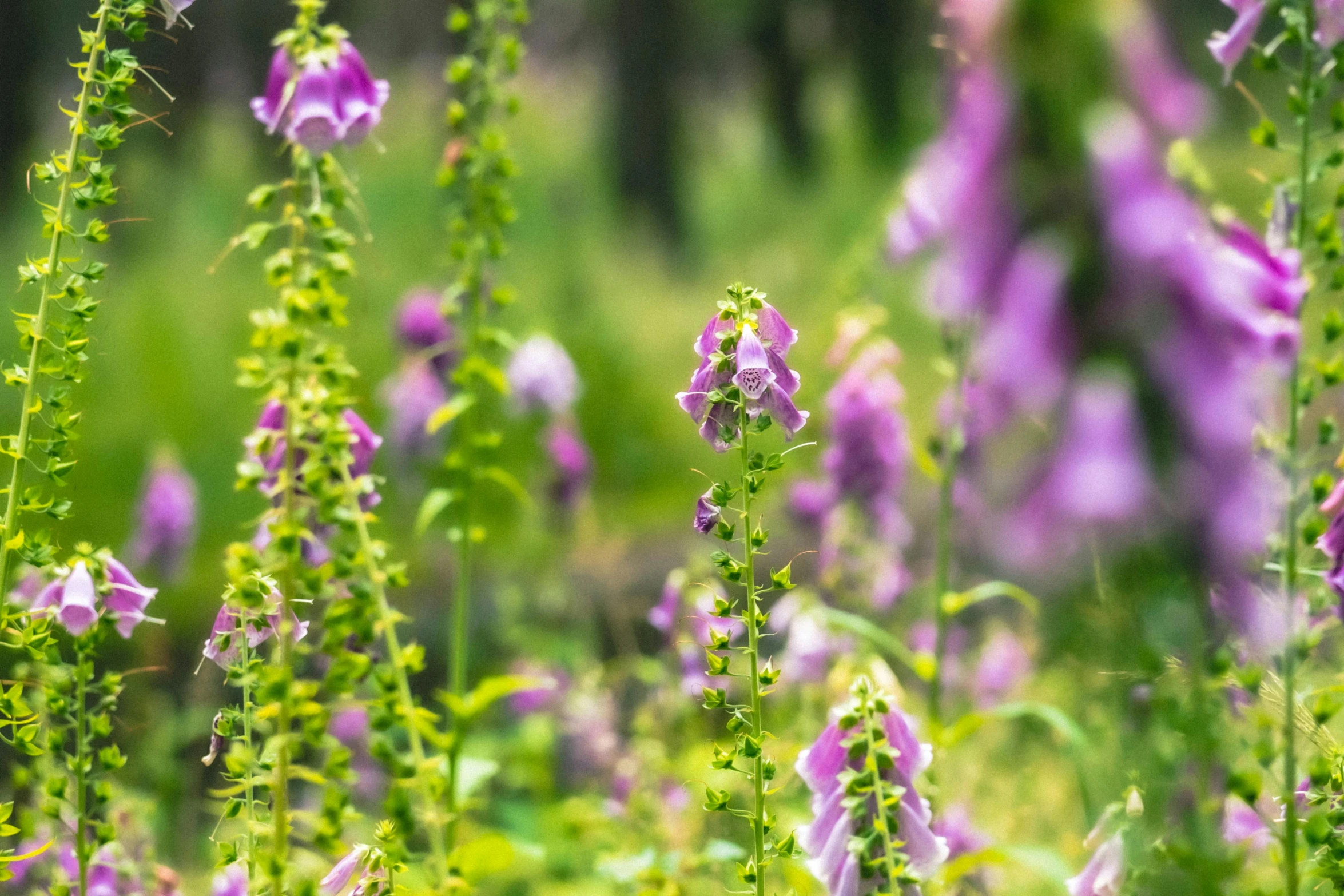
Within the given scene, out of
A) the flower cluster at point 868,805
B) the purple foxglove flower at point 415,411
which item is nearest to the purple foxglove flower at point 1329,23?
the flower cluster at point 868,805

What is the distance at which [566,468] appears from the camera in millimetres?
4430

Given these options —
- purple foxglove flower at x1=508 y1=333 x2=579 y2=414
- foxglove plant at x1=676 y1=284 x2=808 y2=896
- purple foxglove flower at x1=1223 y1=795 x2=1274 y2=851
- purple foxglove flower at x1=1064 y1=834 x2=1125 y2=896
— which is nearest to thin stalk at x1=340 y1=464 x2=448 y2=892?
foxglove plant at x1=676 y1=284 x2=808 y2=896

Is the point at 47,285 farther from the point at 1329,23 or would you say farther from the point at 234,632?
the point at 1329,23

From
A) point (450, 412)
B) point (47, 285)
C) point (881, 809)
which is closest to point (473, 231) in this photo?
point (450, 412)

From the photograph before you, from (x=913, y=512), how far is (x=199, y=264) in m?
6.43

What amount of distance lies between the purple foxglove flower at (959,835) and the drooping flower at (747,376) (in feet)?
3.98

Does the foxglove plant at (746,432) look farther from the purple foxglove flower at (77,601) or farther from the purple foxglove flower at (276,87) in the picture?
the purple foxglove flower at (77,601)

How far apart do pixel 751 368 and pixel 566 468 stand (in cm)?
296

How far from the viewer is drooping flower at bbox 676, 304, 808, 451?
151cm

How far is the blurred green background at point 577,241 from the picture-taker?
4.45 meters

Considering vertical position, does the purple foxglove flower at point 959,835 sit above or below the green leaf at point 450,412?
below

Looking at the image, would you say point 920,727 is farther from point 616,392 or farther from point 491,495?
point 616,392

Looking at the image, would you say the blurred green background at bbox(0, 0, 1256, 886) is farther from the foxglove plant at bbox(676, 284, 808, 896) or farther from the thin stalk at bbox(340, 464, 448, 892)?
the foxglove plant at bbox(676, 284, 808, 896)

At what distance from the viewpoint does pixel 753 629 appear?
1.55 m
